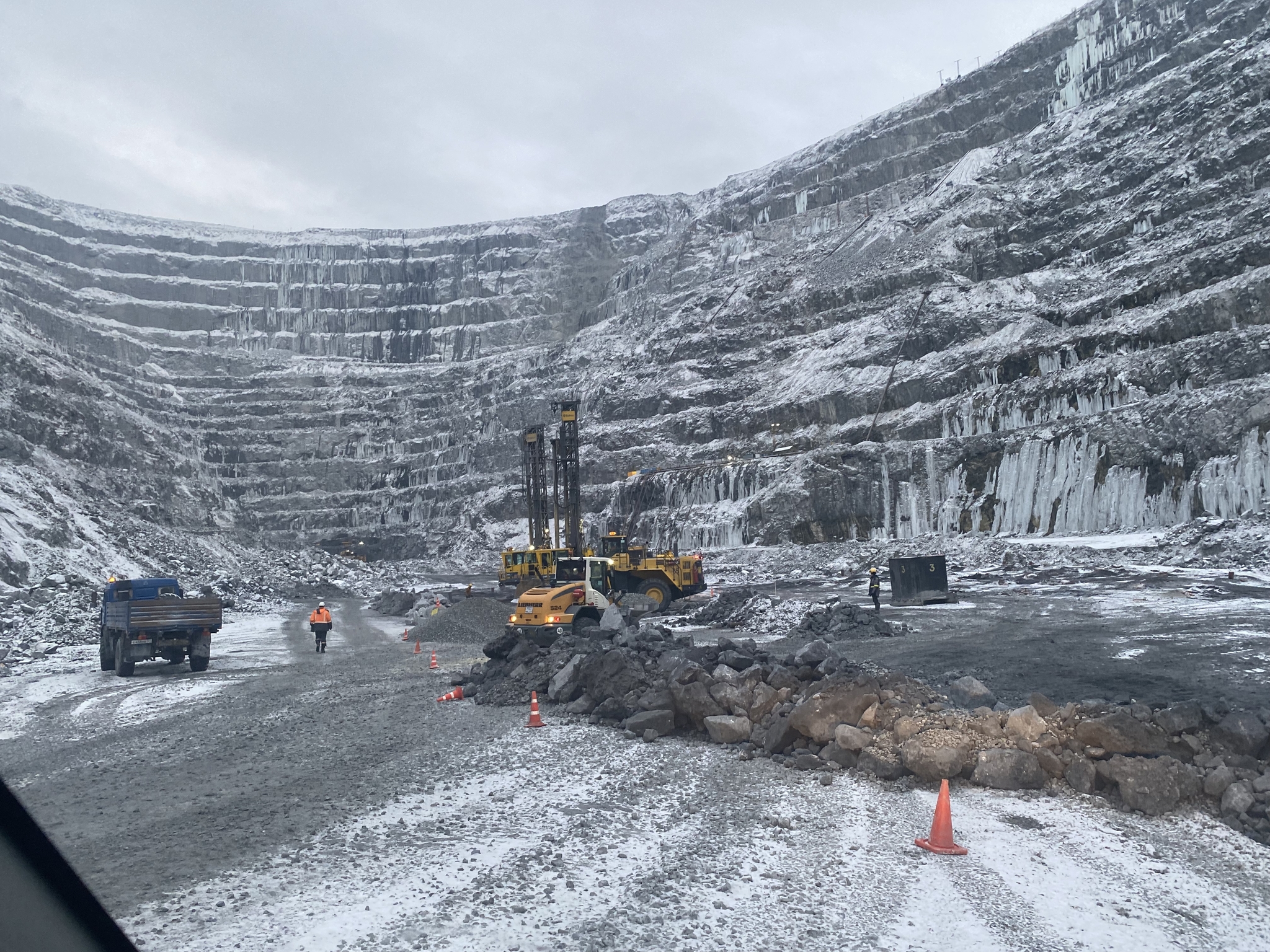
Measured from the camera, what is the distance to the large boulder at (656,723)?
9.30 m

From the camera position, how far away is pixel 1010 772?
6875mm

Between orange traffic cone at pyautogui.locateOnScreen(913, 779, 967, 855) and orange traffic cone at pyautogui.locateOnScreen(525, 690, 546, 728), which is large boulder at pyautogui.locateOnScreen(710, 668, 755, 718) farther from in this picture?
orange traffic cone at pyautogui.locateOnScreen(913, 779, 967, 855)

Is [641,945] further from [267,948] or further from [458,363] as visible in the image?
[458,363]

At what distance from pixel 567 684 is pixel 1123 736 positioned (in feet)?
23.0

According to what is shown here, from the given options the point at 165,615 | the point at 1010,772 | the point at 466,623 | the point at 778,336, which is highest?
the point at 778,336

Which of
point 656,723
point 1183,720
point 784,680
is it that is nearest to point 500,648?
point 656,723

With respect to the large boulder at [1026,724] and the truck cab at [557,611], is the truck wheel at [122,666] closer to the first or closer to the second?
the truck cab at [557,611]

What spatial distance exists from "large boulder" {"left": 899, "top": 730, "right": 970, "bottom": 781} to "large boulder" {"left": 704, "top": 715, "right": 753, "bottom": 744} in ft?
6.01

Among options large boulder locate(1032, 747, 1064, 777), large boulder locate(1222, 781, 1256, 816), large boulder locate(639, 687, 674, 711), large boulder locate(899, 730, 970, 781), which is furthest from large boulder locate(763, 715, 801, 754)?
large boulder locate(1222, 781, 1256, 816)

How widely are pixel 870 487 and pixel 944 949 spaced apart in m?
47.8

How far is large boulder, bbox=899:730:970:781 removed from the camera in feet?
23.3

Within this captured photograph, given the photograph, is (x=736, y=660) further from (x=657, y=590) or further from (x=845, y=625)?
(x=657, y=590)

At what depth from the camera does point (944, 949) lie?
4285 mm

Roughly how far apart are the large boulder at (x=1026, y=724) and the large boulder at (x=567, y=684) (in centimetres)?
572
